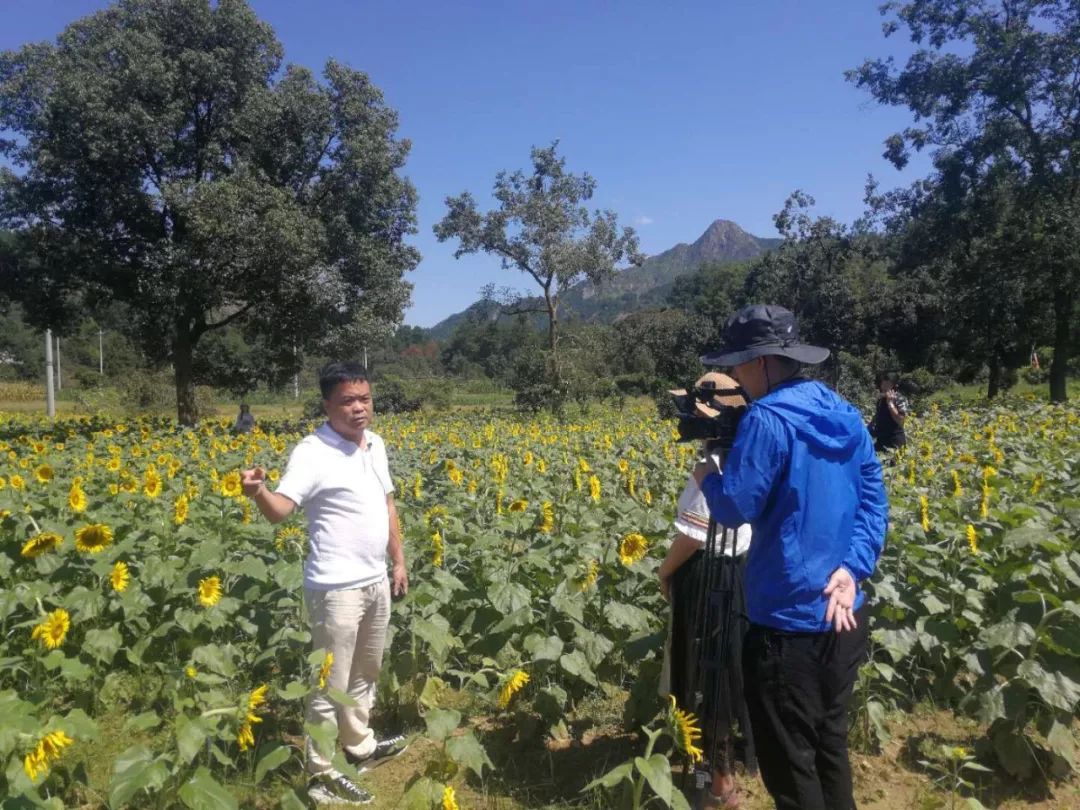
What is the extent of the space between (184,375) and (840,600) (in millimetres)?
17681

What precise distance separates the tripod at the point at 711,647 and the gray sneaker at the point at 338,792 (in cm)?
115

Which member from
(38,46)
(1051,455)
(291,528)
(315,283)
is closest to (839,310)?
(315,283)

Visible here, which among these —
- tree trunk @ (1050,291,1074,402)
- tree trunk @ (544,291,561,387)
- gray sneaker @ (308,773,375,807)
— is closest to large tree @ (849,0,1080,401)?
tree trunk @ (1050,291,1074,402)

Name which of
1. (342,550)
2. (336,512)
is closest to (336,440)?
(336,512)

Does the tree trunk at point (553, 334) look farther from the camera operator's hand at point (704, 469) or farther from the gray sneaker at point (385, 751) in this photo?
the camera operator's hand at point (704, 469)

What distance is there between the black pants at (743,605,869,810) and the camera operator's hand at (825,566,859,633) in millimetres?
64

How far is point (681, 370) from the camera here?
3575cm

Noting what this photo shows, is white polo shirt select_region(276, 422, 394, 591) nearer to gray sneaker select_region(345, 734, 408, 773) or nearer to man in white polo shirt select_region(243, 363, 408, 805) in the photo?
man in white polo shirt select_region(243, 363, 408, 805)

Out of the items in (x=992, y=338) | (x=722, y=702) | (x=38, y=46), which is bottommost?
(x=722, y=702)

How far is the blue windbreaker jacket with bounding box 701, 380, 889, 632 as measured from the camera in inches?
79.7

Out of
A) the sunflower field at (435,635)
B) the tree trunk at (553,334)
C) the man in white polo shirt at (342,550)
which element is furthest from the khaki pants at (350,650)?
the tree trunk at (553,334)

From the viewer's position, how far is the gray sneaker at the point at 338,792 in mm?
2773

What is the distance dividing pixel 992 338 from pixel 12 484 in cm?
2285

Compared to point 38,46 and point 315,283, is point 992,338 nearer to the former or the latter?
point 315,283
